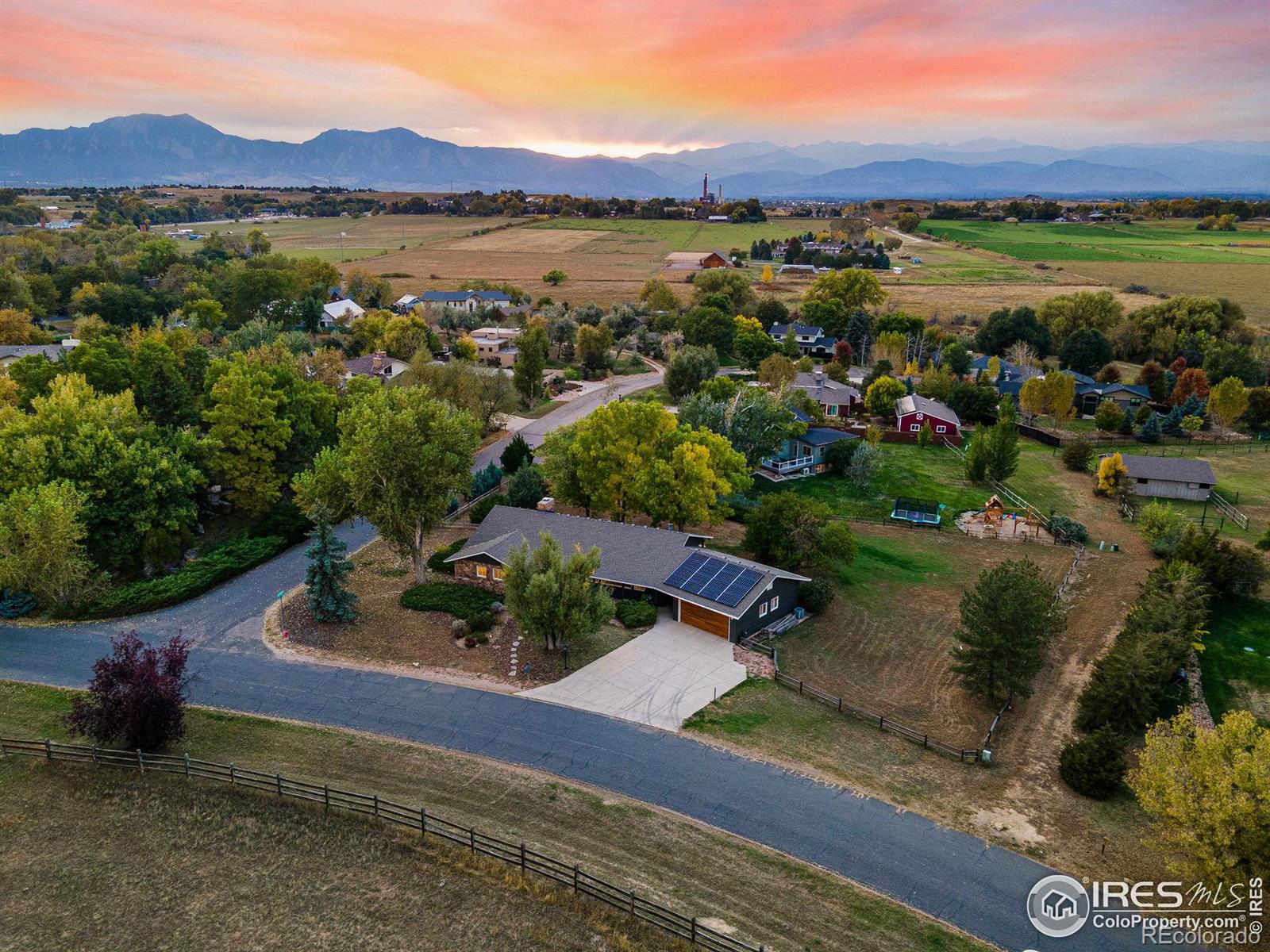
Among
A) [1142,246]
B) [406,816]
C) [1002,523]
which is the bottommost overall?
[1002,523]

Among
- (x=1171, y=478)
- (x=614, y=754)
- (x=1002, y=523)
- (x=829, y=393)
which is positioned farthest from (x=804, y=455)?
(x=614, y=754)

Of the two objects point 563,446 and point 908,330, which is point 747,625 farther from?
point 908,330

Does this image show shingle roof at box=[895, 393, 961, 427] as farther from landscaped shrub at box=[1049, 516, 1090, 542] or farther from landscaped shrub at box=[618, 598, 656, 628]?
landscaped shrub at box=[618, 598, 656, 628]

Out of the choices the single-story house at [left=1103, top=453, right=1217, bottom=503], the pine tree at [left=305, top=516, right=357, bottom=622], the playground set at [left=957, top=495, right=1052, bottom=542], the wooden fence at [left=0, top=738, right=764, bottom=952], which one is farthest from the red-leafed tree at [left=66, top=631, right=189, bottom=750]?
the single-story house at [left=1103, top=453, right=1217, bottom=503]

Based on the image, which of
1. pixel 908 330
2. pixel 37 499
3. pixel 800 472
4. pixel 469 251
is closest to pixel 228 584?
pixel 37 499

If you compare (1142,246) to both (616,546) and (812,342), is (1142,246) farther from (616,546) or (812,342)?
(616,546)

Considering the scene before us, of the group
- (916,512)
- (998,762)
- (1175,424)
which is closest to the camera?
(998,762)
